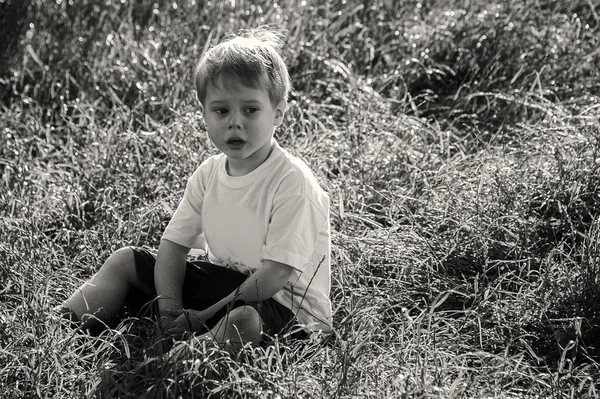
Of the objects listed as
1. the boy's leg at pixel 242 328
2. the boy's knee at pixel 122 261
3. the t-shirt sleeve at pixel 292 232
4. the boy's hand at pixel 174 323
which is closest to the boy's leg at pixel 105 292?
the boy's knee at pixel 122 261

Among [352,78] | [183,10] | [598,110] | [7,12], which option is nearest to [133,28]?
[183,10]

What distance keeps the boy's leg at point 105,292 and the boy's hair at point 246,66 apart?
60 cm

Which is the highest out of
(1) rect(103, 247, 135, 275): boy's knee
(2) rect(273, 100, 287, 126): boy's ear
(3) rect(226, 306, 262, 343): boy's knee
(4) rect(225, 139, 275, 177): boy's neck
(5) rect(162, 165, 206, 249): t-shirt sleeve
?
(2) rect(273, 100, 287, 126): boy's ear

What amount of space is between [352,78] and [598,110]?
113cm

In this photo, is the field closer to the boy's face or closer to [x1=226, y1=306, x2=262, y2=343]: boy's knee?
[x1=226, y1=306, x2=262, y2=343]: boy's knee

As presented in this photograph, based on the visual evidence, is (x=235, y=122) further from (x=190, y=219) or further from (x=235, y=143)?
(x=190, y=219)

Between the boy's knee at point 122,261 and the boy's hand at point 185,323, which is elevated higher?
the boy's knee at point 122,261

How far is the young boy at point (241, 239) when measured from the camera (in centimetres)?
250

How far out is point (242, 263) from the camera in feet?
8.75

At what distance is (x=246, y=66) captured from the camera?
2.54m

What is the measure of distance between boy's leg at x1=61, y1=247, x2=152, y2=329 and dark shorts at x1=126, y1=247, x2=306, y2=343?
3cm

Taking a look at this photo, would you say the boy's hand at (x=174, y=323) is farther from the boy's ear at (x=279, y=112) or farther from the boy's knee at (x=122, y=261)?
the boy's ear at (x=279, y=112)

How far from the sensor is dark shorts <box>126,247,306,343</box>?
8.36 feet

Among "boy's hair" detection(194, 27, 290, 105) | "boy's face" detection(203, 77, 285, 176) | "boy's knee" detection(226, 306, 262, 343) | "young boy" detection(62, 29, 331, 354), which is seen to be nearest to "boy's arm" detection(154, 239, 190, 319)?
"young boy" detection(62, 29, 331, 354)
